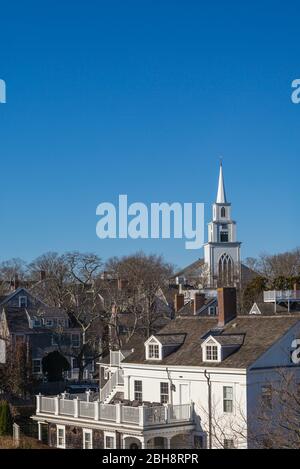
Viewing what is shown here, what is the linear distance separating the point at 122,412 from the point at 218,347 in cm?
551

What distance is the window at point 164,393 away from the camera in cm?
4307

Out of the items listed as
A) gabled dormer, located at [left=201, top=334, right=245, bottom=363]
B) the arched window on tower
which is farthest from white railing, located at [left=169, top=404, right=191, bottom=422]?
the arched window on tower

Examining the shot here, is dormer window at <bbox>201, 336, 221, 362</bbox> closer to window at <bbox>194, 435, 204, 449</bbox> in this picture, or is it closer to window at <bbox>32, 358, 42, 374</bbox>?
window at <bbox>194, 435, 204, 449</bbox>

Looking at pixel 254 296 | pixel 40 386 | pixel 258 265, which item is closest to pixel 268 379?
pixel 40 386

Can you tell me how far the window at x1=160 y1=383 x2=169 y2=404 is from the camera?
43066 millimetres

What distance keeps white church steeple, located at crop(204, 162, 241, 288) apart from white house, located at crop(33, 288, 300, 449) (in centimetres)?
11223

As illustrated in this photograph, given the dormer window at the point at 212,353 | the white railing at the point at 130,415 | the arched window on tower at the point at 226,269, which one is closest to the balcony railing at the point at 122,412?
the white railing at the point at 130,415

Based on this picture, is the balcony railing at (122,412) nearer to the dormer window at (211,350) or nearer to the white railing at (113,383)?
the dormer window at (211,350)

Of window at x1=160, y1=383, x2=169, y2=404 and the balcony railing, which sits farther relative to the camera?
window at x1=160, y1=383, x2=169, y2=404

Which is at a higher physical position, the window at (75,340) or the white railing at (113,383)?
the window at (75,340)

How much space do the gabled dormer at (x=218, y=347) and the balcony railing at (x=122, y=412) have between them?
2.57 metres

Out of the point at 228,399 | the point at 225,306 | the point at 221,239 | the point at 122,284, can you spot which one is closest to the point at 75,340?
the point at 122,284

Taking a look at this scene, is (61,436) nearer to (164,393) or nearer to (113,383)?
(113,383)

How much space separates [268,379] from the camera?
39.7 metres
